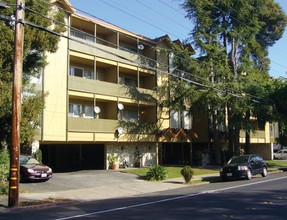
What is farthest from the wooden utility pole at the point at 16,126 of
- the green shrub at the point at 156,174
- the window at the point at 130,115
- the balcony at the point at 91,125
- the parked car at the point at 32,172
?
the window at the point at 130,115

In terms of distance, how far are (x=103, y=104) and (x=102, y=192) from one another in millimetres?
13818

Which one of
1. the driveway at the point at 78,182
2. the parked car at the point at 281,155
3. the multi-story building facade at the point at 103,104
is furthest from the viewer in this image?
the parked car at the point at 281,155

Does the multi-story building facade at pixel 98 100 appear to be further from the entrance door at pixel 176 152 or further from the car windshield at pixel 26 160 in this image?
the entrance door at pixel 176 152

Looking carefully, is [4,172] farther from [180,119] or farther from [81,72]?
[180,119]

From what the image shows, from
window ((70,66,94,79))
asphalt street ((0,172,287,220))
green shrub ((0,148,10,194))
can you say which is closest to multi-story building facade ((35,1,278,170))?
window ((70,66,94,79))

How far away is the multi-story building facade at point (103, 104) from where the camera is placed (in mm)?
26562

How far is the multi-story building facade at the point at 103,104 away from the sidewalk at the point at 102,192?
6492 millimetres

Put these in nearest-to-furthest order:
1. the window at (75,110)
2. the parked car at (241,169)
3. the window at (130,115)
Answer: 1. the parked car at (241,169)
2. the window at (75,110)
3. the window at (130,115)

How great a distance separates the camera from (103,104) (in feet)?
105

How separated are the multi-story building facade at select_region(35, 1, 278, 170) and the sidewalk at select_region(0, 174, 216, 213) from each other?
6492 millimetres

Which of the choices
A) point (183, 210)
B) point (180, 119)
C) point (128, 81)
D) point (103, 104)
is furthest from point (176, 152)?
point (183, 210)

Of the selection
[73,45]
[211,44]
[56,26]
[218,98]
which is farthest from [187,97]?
[56,26]

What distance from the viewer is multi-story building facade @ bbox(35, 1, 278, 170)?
87.1ft

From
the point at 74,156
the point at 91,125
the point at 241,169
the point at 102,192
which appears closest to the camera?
the point at 102,192
